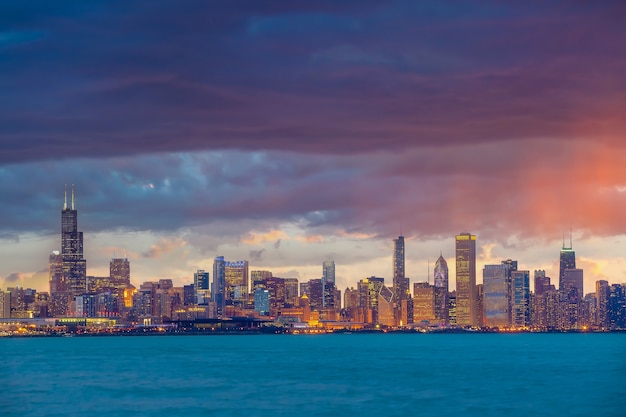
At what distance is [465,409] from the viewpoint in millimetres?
120375

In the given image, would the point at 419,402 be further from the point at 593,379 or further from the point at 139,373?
the point at 139,373

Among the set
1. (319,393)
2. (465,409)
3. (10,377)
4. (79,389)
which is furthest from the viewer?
(10,377)

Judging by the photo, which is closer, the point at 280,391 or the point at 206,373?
the point at 280,391

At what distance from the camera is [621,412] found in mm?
112562

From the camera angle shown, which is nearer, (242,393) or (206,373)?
(242,393)

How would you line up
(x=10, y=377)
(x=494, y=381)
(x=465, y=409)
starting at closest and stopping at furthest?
(x=465, y=409) → (x=494, y=381) → (x=10, y=377)

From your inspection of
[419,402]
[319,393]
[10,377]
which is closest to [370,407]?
[419,402]

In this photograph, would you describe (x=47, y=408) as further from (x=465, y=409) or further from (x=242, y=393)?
(x=465, y=409)

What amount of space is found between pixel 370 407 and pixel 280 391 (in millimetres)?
A: 23516

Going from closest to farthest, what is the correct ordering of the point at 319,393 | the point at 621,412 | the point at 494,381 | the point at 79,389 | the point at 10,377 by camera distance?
the point at 621,412 → the point at 319,393 → the point at 79,389 → the point at 494,381 → the point at 10,377

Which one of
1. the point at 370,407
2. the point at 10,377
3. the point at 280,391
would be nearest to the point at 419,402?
the point at 370,407

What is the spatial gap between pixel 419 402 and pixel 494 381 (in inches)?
1348

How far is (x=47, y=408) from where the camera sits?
12325 cm

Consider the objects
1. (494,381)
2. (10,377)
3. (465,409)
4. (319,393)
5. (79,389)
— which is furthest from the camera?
(10,377)
